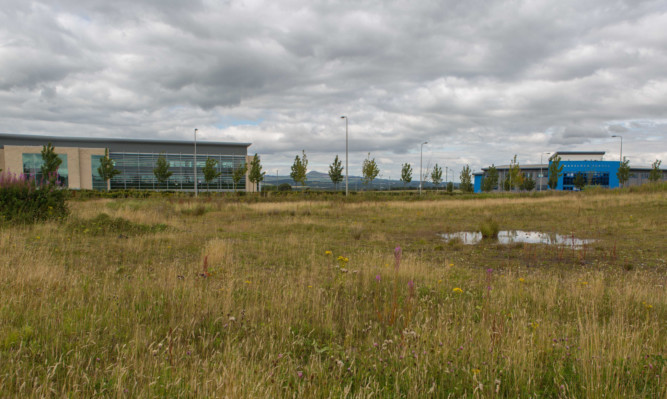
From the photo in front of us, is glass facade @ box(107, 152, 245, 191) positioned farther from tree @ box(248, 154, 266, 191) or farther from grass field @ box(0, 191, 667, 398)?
grass field @ box(0, 191, 667, 398)

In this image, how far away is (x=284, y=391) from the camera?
2965 mm

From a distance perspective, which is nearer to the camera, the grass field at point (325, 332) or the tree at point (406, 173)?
the grass field at point (325, 332)

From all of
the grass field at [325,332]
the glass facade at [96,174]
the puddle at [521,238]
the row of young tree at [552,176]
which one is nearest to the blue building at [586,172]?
the row of young tree at [552,176]

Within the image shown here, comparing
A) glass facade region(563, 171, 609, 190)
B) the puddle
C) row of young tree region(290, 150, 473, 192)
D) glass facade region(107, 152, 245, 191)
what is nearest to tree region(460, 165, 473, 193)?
row of young tree region(290, 150, 473, 192)

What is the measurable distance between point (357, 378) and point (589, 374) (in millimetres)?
1971

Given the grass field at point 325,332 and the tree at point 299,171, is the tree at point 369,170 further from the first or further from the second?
the grass field at point 325,332

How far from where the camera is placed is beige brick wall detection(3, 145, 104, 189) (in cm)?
6606

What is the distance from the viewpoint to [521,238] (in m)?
14.0

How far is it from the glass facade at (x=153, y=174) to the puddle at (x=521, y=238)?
5930 centimetres

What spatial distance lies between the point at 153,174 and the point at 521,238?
73380mm

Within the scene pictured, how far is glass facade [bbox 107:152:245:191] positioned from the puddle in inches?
2335

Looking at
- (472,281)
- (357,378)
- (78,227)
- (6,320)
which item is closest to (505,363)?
(357,378)

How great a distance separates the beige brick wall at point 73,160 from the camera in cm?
6606

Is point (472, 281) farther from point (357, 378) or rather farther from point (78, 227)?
point (78, 227)
